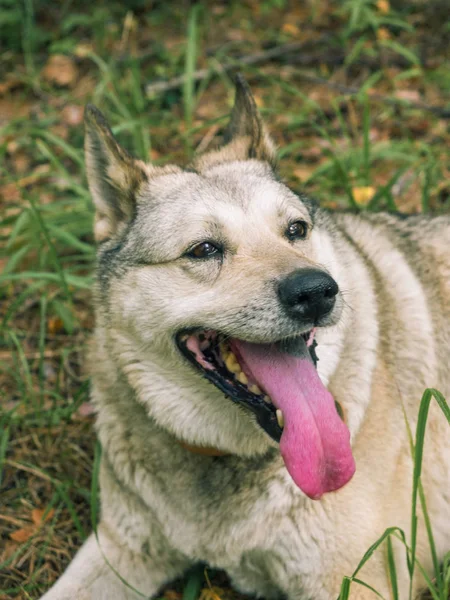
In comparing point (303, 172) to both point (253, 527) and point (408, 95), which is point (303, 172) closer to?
point (408, 95)

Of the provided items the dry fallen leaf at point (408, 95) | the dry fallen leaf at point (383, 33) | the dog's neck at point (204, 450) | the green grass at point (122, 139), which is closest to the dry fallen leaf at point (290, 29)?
the green grass at point (122, 139)

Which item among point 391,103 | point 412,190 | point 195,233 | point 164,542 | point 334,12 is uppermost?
point 334,12

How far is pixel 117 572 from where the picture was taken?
285 centimetres

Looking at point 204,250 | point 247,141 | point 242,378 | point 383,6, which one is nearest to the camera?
point 242,378

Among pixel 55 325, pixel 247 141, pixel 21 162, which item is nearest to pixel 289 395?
pixel 247 141

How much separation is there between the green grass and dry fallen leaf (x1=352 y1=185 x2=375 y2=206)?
0.04m

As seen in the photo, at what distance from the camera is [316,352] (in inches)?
104

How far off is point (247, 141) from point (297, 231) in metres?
0.58

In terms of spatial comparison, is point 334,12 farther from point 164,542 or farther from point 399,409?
point 164,542

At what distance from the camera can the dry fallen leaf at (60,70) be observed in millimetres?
6121

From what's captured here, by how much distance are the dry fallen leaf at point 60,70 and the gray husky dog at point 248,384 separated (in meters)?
3.54

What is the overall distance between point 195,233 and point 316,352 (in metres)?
0.62

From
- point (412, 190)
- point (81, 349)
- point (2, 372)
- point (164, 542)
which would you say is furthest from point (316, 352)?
point (412, 190)

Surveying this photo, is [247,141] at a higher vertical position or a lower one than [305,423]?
higher
